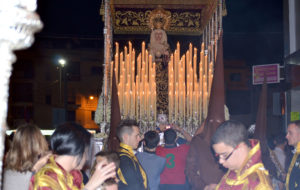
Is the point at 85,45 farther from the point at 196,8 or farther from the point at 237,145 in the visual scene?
the point at 237,145

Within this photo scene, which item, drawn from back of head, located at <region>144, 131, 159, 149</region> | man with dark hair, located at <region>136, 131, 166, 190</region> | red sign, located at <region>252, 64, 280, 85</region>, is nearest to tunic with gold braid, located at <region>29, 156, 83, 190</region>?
man with dark hair, located at <region>136, 131, 166, 190</region>

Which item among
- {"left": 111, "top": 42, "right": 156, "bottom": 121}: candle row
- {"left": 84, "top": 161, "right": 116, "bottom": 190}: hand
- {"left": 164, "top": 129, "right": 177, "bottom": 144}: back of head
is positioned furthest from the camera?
{"left": 111, "top": 42, "right": 156, "bottom": 121}: candle row

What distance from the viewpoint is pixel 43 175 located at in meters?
2.22

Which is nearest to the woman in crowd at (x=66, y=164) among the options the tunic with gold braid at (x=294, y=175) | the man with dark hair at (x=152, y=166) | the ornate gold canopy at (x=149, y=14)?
the man with dark hair at (x=152, y=166)

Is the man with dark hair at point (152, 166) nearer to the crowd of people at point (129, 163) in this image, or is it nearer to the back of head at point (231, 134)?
the crowd of people at point (129, 163)

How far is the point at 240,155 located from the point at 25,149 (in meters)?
1.78

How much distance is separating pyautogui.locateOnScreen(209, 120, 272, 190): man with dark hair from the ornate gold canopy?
7.26 metres

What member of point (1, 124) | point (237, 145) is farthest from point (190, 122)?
point (1, 124)

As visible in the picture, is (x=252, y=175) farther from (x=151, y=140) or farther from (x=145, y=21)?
(x=145, y=21)

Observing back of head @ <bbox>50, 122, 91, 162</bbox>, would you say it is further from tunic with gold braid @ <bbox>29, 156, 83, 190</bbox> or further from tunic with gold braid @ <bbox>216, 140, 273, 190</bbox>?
tunic with gold braid @ <bbox>216, 140, 273, 190</bbox>

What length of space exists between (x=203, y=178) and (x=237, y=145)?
2214 millimetres

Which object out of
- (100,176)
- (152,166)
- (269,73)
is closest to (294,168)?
(152,166)

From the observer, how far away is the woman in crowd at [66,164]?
2.19m

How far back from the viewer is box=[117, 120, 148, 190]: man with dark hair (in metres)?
3.56
